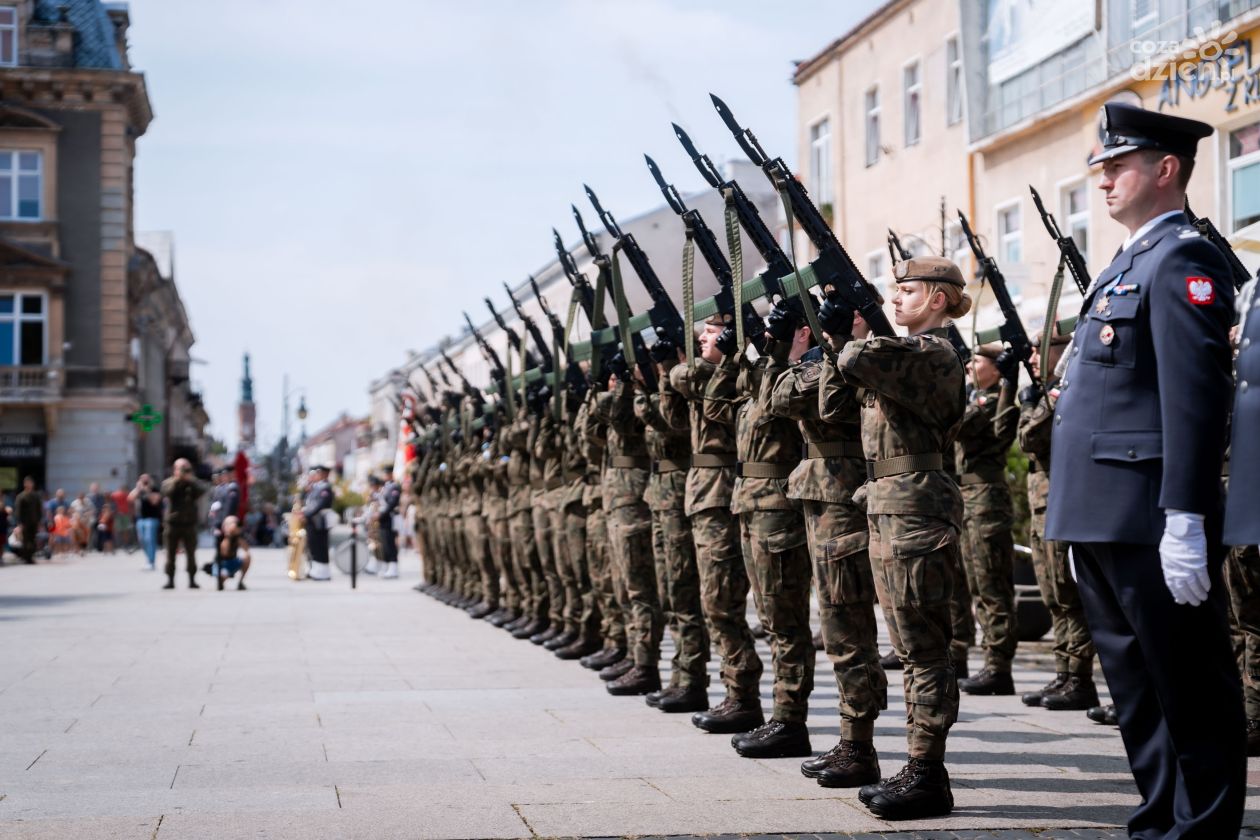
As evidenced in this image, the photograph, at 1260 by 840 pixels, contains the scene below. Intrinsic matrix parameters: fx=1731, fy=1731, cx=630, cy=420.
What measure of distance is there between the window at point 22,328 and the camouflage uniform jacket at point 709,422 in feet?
132

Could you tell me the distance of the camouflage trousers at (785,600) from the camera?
7348 mm

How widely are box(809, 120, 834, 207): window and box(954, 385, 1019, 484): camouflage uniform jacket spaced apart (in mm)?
19882

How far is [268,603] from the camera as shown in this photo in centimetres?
2011

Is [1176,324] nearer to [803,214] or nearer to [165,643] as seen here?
[803,214]

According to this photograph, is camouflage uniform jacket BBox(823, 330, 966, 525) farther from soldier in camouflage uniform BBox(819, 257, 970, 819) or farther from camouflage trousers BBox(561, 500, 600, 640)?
camouflage trousers BBox(561, 500, 600, 640)

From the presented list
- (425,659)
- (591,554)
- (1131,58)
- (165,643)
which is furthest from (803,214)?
(1131,58)

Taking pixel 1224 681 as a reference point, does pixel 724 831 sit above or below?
below

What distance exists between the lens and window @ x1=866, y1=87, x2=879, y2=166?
2791 cm

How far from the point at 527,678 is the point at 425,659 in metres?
1.68

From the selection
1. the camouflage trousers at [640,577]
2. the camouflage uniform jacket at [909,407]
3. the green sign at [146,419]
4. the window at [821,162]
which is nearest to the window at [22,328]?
the green sign at [146,419]

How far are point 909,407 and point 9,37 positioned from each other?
44420 millimetres

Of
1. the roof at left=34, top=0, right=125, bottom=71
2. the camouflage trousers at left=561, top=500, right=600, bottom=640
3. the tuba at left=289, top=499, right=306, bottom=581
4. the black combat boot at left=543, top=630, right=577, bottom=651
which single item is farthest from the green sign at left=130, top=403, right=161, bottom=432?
the camouflage trousers at left=561, top=500, right=600, bottom=640

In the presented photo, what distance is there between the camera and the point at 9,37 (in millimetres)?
45750

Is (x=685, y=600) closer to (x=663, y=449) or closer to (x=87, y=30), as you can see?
(x=663, y=449)
